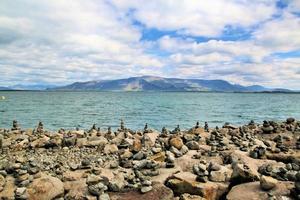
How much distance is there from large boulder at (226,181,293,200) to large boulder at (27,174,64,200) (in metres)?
5.64

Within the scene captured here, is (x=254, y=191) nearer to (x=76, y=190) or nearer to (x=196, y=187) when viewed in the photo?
(x=196, y=187)

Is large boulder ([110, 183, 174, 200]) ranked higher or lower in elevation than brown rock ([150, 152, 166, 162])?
lower

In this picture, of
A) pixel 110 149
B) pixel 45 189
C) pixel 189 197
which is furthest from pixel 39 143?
pixel 189 197

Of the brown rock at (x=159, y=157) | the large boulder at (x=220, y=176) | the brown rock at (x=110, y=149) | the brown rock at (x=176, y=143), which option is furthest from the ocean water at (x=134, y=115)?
the large boulder at (x=220, y=176)

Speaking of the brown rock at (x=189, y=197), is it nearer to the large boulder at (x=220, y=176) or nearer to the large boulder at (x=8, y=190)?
the large boulder at (x=220, y=176)

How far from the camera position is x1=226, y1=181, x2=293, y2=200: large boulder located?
11.2 meters

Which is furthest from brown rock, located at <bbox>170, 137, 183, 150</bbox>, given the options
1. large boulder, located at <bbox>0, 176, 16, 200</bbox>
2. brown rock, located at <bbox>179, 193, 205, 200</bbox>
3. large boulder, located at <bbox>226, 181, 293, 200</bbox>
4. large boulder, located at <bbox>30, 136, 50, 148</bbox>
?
large boulder, located at <bbox>0, 176, 16, 200</bbox>

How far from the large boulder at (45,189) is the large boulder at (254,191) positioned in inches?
222

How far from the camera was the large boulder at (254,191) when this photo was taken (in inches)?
440

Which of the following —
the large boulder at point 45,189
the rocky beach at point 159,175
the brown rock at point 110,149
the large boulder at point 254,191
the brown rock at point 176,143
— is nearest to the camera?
the large boulder at point 254,191

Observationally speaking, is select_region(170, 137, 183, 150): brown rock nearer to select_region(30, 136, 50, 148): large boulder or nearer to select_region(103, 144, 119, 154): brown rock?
select_region(103, 144, 119, 154): brown rock

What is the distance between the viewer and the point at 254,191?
1157 cm

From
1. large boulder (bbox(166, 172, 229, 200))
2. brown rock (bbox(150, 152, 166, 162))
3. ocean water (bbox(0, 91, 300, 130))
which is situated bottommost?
ocean water (bbox(0, 91, 300, 130))

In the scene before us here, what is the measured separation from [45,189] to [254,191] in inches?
269
